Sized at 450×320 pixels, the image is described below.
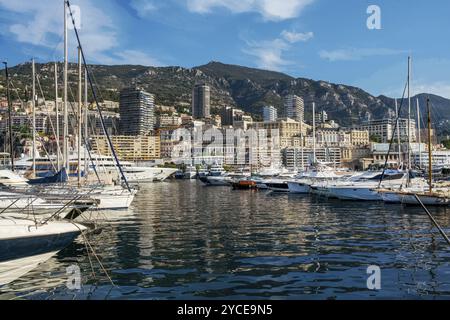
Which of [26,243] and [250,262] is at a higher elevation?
[26,243]

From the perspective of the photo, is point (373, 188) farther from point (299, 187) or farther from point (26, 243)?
point (26, 243)

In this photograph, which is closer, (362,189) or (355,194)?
(362,189)

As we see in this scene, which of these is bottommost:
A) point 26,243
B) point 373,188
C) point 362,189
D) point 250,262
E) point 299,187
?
point 299,187

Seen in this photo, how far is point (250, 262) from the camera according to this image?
14312 mm

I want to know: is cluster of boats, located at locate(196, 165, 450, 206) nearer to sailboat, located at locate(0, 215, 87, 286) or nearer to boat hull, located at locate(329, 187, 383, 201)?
boat hull, located at locate(329, 187, 383, 201)

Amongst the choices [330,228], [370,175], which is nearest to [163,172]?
[370,175]

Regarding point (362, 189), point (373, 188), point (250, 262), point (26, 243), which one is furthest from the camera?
point (362, 189)

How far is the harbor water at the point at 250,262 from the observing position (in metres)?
11.0

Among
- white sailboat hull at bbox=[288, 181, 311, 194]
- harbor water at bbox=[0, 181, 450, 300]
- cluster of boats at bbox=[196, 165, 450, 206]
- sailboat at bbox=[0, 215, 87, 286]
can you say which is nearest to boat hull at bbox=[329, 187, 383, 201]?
cluster of boats at bbox=[196, 165, 450, 206]

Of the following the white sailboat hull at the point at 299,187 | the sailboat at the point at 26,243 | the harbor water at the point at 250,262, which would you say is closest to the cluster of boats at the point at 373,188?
the white sailboat hull at the point at 299,187

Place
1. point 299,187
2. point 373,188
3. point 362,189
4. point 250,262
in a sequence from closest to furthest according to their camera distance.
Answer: point 250,262, point 373,188, point 362,189, point 299,187

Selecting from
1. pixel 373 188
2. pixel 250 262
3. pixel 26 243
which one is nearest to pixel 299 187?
pixel 373 188

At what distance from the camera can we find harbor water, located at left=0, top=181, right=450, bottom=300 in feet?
36.0
